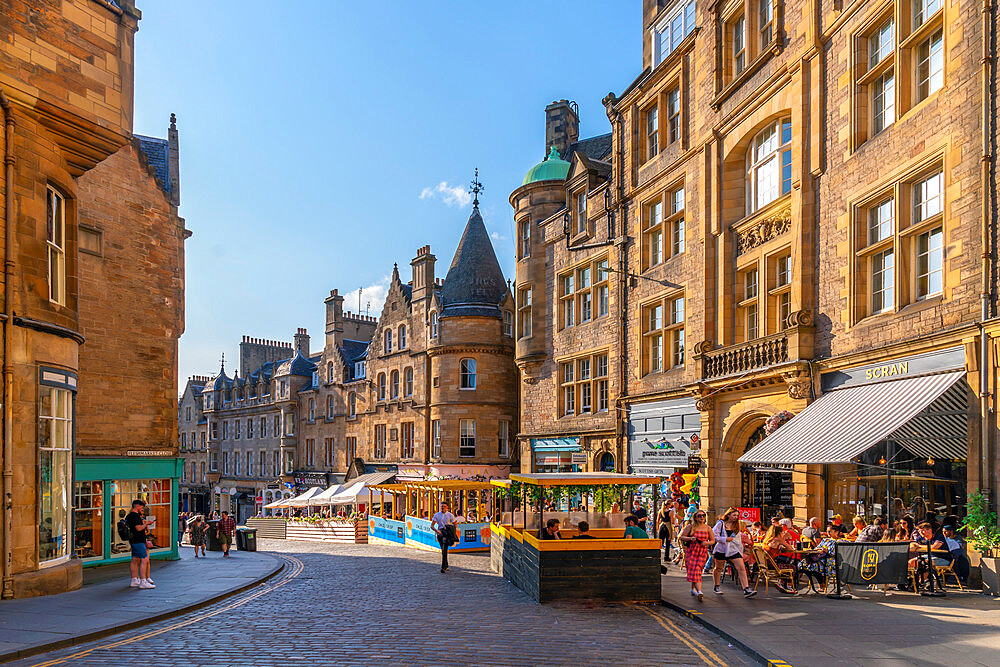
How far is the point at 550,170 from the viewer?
37.1m

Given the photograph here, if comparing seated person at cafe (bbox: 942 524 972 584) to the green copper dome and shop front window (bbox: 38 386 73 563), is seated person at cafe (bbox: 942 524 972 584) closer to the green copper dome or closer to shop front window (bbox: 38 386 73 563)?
shop front window (bbox: 38 386 73 563)

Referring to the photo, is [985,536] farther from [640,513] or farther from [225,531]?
[225,531]

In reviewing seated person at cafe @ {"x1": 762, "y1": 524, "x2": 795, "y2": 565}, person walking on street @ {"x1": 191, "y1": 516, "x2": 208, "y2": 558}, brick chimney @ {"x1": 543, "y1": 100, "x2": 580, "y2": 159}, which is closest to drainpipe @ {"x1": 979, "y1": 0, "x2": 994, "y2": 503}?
seated person at cafe @ {"x1": 762, "y1": 524, "x2": 795, "y2": 565}

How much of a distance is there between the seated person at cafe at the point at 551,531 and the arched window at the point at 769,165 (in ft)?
33.8

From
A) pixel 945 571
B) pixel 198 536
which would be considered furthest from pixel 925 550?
pixel 198 536

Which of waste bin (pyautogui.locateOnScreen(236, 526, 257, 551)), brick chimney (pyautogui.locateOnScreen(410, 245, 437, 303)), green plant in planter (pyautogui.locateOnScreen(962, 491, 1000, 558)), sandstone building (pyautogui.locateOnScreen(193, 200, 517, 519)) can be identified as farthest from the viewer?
brick chimney (pyautogui.locateOnScreen(410, 245, 437, 303))

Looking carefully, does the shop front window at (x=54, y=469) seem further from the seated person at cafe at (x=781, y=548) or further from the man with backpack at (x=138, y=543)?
the seated person at cafe at (x=781, y=548)

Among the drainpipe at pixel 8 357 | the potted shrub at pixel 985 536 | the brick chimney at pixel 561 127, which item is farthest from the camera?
the brick chimney at pixel 561 127

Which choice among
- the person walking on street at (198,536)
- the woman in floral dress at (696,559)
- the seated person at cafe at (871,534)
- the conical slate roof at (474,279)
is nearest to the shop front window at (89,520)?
the person walking on street at (198,536)

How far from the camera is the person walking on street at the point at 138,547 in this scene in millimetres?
16250

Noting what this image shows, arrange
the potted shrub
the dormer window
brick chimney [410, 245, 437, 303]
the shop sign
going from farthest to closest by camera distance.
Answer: brick chimney [410, 245, 437, 303] < the dormer window < the shop sign < the potted shrub

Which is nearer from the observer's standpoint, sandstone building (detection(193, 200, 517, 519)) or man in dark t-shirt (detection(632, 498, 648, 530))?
man in dark t-shirt (detection(632, 498, 648, 530))

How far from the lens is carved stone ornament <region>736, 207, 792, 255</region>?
20984mm

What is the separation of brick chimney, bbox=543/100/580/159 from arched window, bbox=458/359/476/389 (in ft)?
36.8
